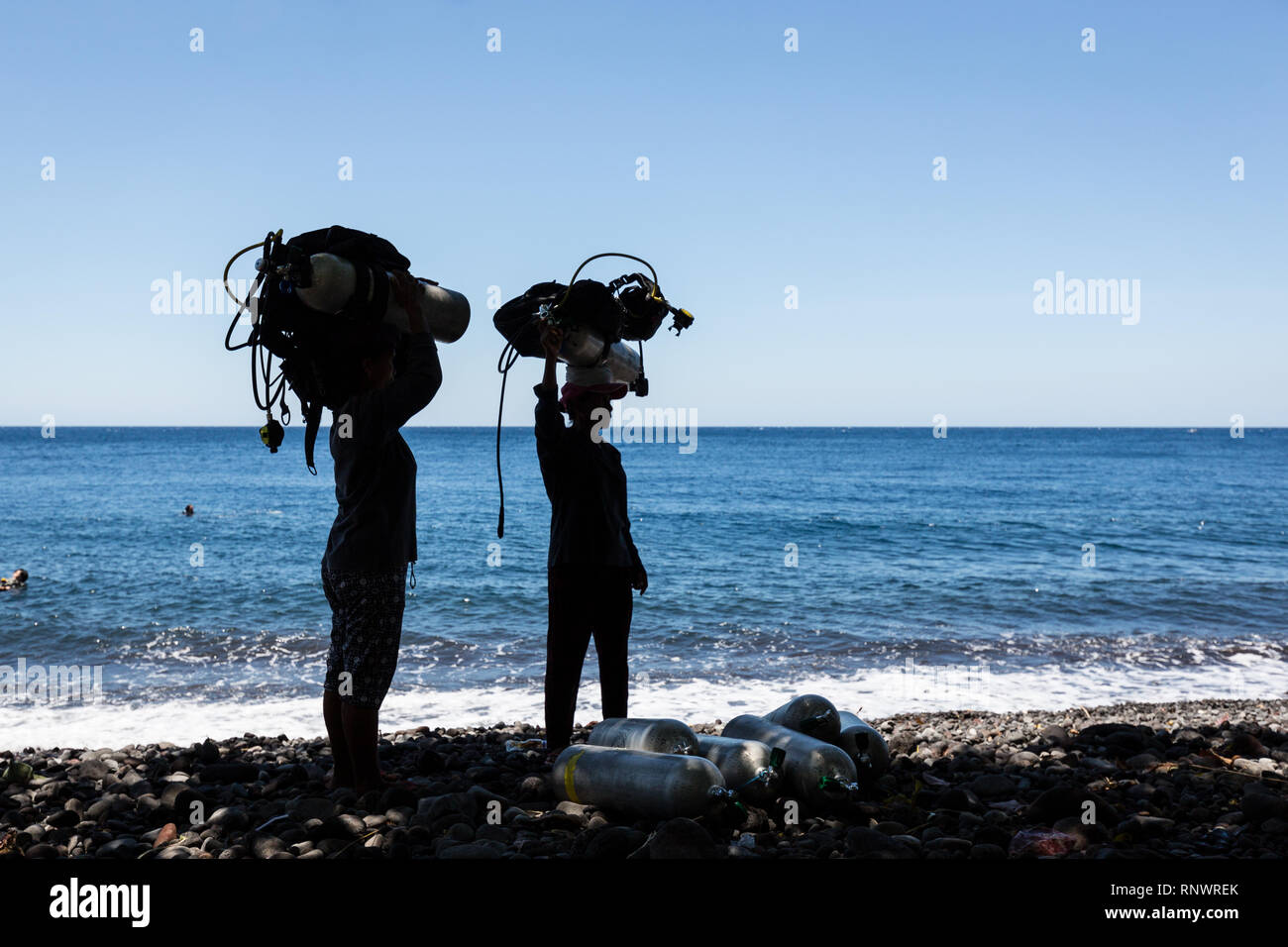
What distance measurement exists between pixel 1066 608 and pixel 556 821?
13.7m

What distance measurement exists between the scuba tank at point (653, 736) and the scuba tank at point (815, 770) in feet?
1.46

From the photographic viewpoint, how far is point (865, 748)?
5.10m

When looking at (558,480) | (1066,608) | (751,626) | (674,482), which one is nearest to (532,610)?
(751,626)

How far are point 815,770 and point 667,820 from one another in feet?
2.68

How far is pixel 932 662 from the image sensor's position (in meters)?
12.1

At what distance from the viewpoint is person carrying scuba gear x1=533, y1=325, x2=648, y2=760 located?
5.42 m

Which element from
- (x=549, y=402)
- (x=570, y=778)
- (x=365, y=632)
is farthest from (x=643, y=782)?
(x=549, y=402)

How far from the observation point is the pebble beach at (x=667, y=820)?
12.8 ft

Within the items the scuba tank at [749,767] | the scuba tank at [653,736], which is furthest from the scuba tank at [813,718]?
the scuba tank at [653,736]

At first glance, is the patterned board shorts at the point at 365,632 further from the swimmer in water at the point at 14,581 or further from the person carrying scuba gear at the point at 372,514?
the swimmer in water at the point at 14,581

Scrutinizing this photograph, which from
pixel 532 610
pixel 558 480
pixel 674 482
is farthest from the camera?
pixel 674 482

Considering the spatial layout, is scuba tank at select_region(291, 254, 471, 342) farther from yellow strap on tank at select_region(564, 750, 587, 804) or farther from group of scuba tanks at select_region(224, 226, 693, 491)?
yellow strap on tank at select_region(564, 750, 587, 804)
